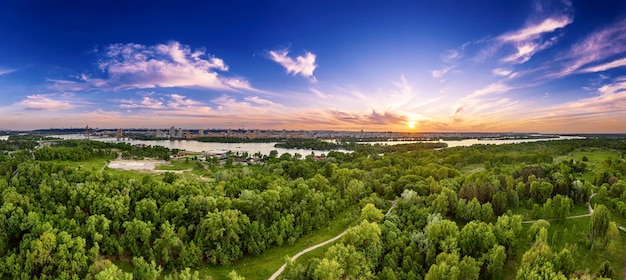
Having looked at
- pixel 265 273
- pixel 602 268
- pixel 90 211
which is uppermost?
pixel 90 211

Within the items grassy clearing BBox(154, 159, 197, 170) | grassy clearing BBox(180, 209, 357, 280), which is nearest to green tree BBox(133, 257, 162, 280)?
grassy clearing BBox(180, 209, 357, 280)

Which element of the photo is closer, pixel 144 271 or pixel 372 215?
pixel 144 271

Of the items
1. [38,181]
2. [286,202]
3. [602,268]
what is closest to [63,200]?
[38,181]

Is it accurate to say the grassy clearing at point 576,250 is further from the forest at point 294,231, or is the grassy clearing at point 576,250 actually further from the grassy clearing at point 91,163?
the grassy clearing at point 91,163

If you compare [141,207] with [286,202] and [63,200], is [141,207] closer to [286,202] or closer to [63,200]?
[63,200]

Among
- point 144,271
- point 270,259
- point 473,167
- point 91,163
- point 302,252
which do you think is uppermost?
point 91,163

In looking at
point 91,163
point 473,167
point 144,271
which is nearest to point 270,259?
point 144,271

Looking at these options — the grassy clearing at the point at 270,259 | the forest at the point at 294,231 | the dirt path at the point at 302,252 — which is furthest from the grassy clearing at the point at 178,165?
the dirt path at the point at 302,252

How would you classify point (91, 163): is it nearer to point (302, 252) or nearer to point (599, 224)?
point (302, 252)

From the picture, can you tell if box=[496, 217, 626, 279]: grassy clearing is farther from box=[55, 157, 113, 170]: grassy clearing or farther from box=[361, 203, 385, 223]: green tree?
box=[55, 157, 113, 170]: grassy clearing
